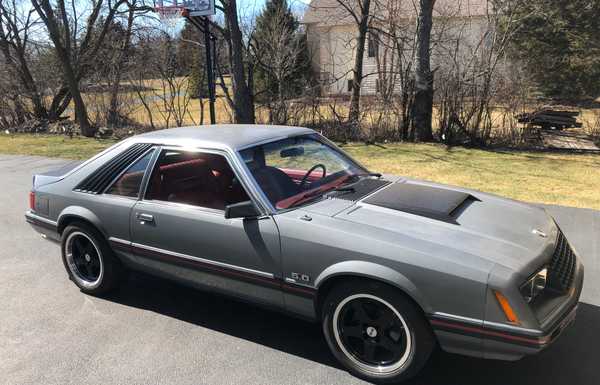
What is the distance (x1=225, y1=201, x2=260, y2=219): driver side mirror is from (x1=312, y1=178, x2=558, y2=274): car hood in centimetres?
43

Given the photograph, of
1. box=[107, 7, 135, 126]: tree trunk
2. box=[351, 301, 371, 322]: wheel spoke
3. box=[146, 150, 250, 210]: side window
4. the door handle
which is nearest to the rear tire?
the door handle

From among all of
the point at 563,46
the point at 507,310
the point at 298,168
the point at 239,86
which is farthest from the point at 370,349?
the point at 563,46


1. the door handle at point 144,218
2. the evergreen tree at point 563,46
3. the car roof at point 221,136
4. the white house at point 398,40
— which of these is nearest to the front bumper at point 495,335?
the car roof at point 221,136

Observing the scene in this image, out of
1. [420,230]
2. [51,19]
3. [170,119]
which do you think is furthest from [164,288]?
[51,19]

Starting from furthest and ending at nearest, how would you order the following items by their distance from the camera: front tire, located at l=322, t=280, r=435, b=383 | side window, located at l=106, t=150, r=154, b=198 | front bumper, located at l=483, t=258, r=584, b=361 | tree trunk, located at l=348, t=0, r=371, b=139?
tree trunk, located at l=348, t=0, r=371, b=139
side window, located at l=106, t=150, r=154, b=198
front tire, located at l=322, t=280, r=435, b=383
front bumper, located at l=483, t=258, r=584, b=361

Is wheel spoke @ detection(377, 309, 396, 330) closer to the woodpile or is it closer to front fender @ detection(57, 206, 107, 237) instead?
front fender @ detection(57, 206, 107, 237)

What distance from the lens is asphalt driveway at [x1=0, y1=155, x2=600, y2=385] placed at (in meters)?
3.13

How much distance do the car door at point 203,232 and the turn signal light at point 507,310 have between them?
1.37 metres

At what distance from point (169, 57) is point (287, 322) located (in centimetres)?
1414

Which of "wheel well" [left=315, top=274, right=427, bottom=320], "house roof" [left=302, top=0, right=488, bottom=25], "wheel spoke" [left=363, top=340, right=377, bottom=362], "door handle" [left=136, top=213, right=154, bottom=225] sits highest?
"house roof" [left=302, top=0, right=488, bottom=25]

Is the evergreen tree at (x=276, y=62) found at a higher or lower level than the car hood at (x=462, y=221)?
higher

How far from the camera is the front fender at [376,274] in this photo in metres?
2.72

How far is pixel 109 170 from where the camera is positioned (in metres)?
4.25

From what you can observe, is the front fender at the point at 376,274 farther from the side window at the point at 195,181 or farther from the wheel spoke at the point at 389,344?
the side window at the point at 195,181
